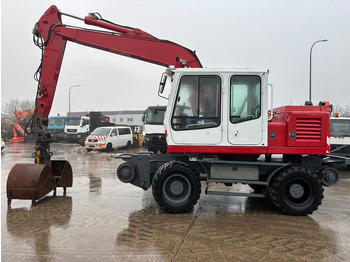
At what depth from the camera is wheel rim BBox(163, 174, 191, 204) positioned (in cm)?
568

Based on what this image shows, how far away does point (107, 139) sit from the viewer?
19.6m

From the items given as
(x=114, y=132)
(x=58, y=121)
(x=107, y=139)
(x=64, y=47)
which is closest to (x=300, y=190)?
(x=64, y=47)

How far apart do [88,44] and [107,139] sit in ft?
44.1

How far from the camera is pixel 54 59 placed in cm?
659

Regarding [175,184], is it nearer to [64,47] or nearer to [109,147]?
[64,47]

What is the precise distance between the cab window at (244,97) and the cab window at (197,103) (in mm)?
303

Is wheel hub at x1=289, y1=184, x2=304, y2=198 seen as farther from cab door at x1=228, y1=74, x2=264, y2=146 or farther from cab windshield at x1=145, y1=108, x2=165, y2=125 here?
cab windshield at x1=145, y1=108, x2=165, y2=125

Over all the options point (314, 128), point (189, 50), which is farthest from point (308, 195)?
point (189, 50)

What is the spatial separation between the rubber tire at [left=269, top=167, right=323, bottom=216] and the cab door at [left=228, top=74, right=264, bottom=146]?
0.86 m

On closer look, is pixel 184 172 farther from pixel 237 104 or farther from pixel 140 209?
pixel 237 104

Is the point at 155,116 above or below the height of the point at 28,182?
above

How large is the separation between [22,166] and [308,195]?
6.12m

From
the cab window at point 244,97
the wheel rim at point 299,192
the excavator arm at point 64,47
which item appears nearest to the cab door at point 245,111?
the cab window at point 244,97

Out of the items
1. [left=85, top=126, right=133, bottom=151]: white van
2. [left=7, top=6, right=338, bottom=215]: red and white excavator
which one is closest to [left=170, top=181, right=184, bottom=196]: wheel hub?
[left=7, top=6, right=338, bottom=215]: red and white excavator
